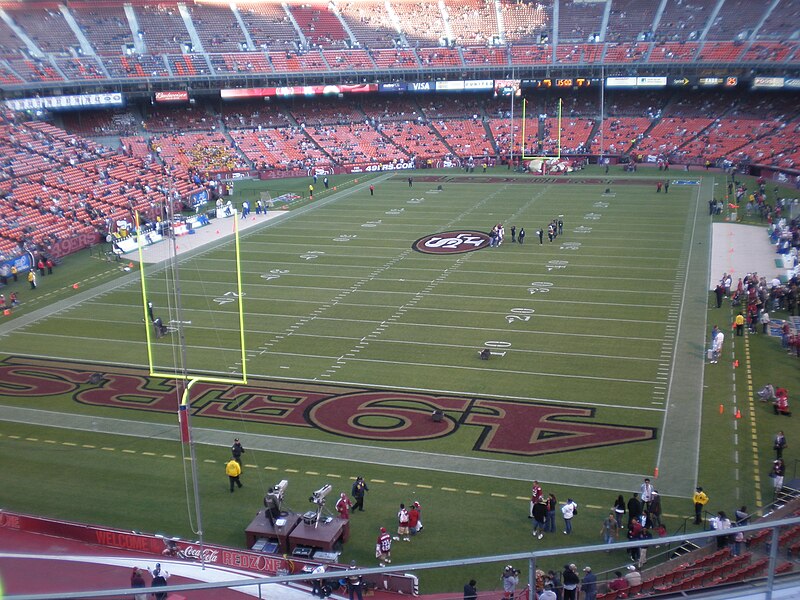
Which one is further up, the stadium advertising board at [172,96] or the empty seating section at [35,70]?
the empty seating section at [35,70]

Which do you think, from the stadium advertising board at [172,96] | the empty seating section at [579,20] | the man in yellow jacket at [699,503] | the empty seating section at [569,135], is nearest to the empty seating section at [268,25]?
the stadium advertising board at [172,96]

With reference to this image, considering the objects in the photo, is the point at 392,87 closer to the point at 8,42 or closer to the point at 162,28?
the point at 162,28

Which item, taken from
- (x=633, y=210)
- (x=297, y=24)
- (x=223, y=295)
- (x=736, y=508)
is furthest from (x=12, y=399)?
(x=297, y=24)

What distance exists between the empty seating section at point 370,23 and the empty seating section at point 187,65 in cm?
1505

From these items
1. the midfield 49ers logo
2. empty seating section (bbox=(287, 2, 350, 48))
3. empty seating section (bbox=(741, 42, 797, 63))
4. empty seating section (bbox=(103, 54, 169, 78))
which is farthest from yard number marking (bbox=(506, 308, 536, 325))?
empty seating section (bbox=(287, 2, 350, 48))

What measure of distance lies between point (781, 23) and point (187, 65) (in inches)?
1791

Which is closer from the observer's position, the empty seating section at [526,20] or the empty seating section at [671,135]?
the empty seating section at [671,135]

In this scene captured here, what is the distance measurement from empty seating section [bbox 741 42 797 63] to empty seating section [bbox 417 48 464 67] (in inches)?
880

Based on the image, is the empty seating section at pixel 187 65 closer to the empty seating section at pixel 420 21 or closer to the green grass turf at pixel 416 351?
the empty seating section at pixel 420 21

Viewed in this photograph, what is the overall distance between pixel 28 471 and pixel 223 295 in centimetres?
1345

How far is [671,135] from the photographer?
6194 cm

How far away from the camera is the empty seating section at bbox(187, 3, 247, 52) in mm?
66125

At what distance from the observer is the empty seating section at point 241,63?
209 feet

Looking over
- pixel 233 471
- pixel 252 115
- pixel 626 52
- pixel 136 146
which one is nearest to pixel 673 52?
pixel 626 52
